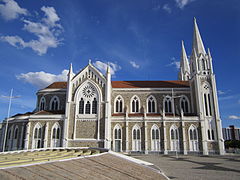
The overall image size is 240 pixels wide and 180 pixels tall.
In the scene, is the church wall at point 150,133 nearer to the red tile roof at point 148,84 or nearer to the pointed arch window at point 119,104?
the pointed arch window at point 119,104

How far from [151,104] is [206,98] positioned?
461 inches

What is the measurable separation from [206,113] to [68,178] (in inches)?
1469

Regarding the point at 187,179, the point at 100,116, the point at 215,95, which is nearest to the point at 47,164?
the point at 187,179

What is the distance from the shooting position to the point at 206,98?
37375 millimetres

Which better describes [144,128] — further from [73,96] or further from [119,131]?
[73,96]

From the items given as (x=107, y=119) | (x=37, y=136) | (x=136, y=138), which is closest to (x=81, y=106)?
(x=107, y=119)

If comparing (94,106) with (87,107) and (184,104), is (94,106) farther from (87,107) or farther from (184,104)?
(184,104)

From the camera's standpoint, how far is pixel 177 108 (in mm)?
39969

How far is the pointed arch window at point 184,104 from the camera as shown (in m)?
40.1

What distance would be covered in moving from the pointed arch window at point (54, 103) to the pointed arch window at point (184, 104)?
2873 cm

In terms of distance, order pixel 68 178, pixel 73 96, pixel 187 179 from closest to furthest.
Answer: pixel 68 178
pixel 187 179
pixel 73 96

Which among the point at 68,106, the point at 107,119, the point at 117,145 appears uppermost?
the point at 68,106

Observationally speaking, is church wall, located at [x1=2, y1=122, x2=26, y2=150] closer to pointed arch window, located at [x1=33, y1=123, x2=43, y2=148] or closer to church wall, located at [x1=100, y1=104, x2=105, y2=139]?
pointed arch window, located at [x1=33, y1=123, x2=43, y2=148]

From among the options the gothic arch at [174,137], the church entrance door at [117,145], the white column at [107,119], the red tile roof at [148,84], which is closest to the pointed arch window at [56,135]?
the white column at [107,119]
